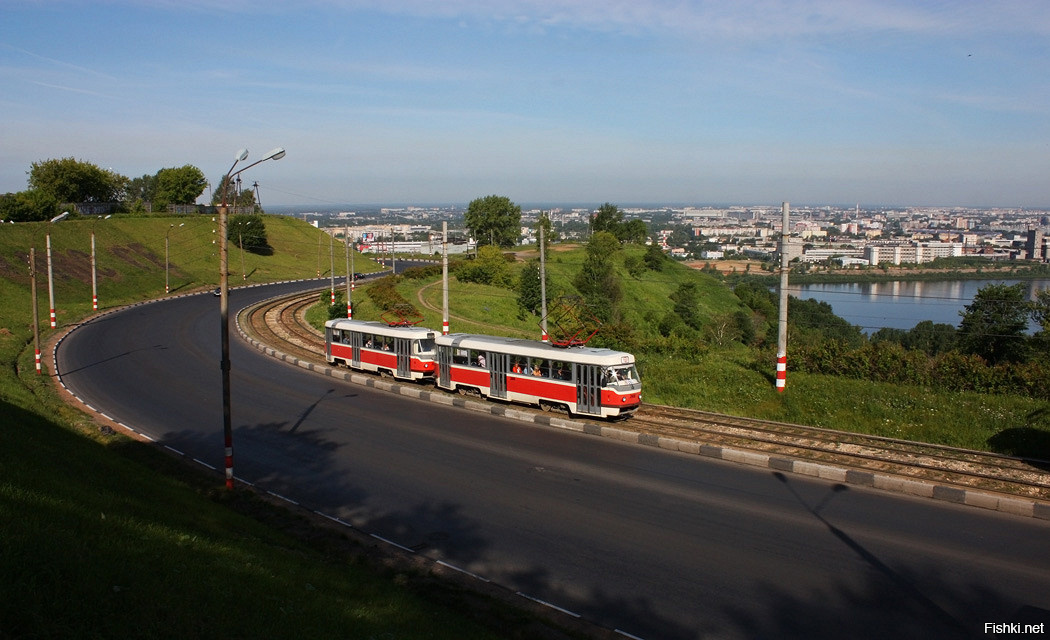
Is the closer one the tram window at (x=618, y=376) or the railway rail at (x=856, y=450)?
Result: the railway rail at (x=856, y=450)

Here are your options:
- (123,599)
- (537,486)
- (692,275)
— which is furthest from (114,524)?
(692,275)

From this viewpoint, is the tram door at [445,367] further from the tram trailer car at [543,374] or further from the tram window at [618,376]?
the tram window at [618,376]

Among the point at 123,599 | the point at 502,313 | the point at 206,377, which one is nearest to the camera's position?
the point at 123,599

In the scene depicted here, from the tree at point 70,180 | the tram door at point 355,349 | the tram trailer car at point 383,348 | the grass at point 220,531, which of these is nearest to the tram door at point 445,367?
the tram trailer car at point 383,348

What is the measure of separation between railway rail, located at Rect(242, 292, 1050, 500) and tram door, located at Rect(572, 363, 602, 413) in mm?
1174

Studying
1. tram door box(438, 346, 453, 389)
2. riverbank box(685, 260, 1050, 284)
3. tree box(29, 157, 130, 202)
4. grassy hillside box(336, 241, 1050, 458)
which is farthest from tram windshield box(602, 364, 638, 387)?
tree box(29, 157, 130, 202)

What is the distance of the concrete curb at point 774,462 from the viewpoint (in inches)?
510

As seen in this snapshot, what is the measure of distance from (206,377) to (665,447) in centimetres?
1725

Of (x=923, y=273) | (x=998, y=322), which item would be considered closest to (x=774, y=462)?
(x=998, y=322)

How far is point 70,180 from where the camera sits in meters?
77.6

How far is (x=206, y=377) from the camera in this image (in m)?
26.2

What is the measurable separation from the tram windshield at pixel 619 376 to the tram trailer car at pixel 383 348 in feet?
26.3

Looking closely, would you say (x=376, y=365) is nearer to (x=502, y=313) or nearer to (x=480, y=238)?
(x=502, y=313)

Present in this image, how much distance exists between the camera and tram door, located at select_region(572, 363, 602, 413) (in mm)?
19109
